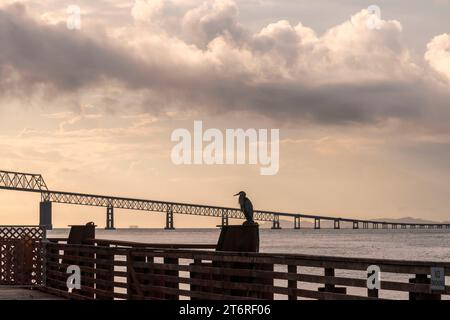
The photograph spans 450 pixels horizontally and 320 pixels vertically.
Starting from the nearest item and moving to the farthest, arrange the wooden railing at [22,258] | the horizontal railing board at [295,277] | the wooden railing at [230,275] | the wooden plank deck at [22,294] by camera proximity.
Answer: the horizontal railing board at [295,277] < the wooden railing at [230,275] < the wooden plank deck at [22,294] < the wooden railing at [22,258]

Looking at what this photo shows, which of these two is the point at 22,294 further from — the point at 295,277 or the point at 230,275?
the point at 295,277

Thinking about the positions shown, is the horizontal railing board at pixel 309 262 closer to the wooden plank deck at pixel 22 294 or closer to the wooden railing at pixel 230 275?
the wooden railing at pixel 230 275

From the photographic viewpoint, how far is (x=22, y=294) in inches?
1125

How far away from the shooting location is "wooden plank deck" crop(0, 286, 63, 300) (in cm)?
2727

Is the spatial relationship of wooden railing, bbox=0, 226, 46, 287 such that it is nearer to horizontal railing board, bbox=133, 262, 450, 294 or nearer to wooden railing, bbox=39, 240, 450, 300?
wooden railing, bbox=39, 240, 450, 300

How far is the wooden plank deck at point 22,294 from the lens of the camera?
27266 mm

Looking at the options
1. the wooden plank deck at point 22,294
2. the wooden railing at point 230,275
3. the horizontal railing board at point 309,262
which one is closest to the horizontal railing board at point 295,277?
the wooden railing at point 230,275

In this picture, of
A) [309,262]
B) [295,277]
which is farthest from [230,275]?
[309,262]

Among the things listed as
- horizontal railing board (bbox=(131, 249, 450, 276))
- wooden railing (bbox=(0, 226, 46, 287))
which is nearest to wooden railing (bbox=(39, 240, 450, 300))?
horizontal railing board (bbox=(131, 249, 450, 276))
